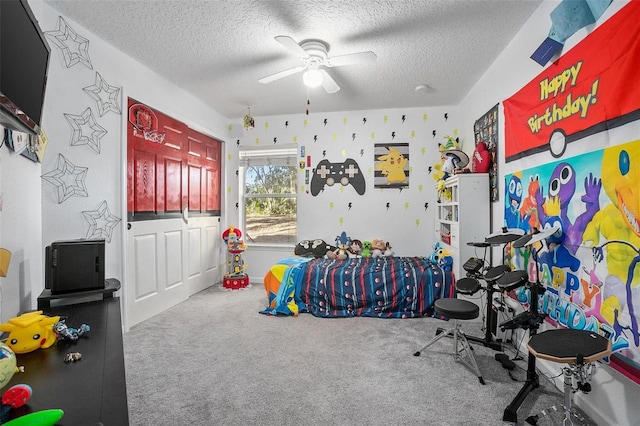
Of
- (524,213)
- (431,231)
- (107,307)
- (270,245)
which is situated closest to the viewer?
(107,307)

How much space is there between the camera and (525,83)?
7.91ft

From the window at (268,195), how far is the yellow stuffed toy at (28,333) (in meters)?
3.73

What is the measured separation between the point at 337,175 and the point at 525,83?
8.67 ft

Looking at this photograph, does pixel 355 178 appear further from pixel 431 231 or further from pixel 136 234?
pixel 136 234

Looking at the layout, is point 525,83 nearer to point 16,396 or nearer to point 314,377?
point 314,377

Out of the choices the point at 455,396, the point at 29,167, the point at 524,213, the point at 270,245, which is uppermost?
the point at 29,167

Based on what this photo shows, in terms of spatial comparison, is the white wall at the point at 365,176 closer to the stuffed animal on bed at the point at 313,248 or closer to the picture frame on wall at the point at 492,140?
the stuffed animal on bed at the point at 313,248

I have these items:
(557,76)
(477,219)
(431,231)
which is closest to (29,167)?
(557,76)

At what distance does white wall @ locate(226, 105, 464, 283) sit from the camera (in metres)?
4.44

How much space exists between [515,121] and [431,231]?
216 cm

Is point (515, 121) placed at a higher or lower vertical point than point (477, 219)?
higher

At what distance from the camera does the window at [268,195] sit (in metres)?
4.87

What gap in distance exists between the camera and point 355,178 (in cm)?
461

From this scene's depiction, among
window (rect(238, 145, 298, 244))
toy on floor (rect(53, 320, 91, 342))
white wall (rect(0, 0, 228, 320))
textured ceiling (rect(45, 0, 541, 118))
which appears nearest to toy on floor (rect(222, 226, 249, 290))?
window (rect(238, 145, 298, 244))
